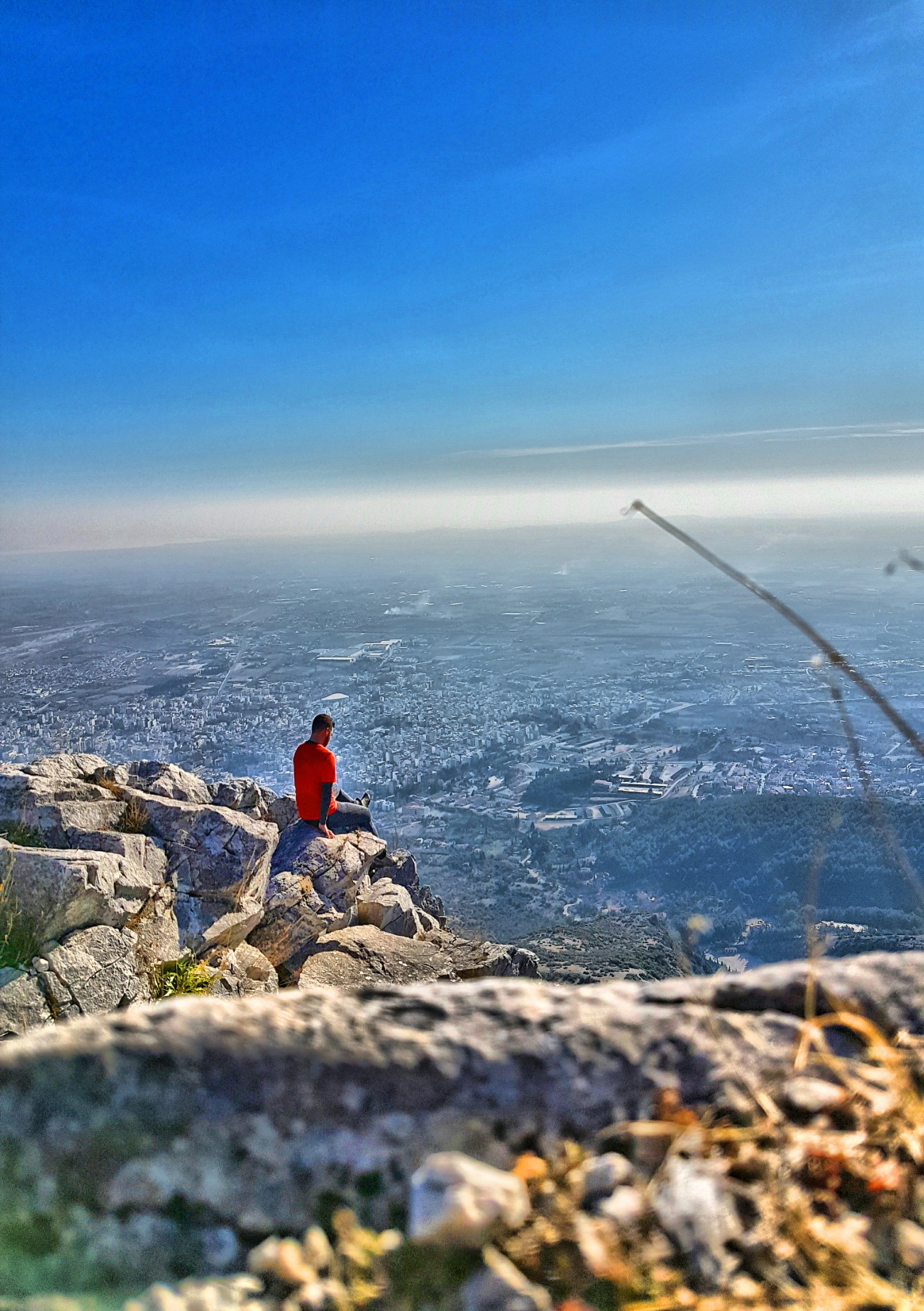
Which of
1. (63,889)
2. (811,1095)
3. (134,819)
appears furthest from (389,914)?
(811,1095)

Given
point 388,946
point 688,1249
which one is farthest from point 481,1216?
point 388,946

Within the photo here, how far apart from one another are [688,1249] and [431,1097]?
44cm

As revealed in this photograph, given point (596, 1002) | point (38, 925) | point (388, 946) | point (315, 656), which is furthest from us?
point (315, 656)

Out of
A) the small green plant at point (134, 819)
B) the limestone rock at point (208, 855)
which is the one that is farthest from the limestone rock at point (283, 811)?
the small green plant at point (134, 819)

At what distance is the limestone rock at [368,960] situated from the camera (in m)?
7.58

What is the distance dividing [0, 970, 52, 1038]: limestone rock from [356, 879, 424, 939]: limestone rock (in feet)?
16.1

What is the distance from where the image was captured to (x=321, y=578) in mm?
104125

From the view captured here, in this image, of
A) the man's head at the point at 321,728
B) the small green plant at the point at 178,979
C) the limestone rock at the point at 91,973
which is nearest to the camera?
the limestone rock at the point at 91,973

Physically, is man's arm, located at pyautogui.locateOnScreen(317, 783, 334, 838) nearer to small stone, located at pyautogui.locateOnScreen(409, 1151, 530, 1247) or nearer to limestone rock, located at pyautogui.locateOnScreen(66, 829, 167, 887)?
limestone rock, located at pyautogui.locateOnScreen(66, 829, 167, 887)

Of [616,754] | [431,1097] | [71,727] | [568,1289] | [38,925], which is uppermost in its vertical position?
[431,1097]

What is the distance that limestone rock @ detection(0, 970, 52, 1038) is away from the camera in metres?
4.77

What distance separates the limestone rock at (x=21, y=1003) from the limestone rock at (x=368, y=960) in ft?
8.23

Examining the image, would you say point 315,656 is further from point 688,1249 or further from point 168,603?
point 688,1249

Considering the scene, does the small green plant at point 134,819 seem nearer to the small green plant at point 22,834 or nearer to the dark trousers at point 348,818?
the small green plant at point 22,834
